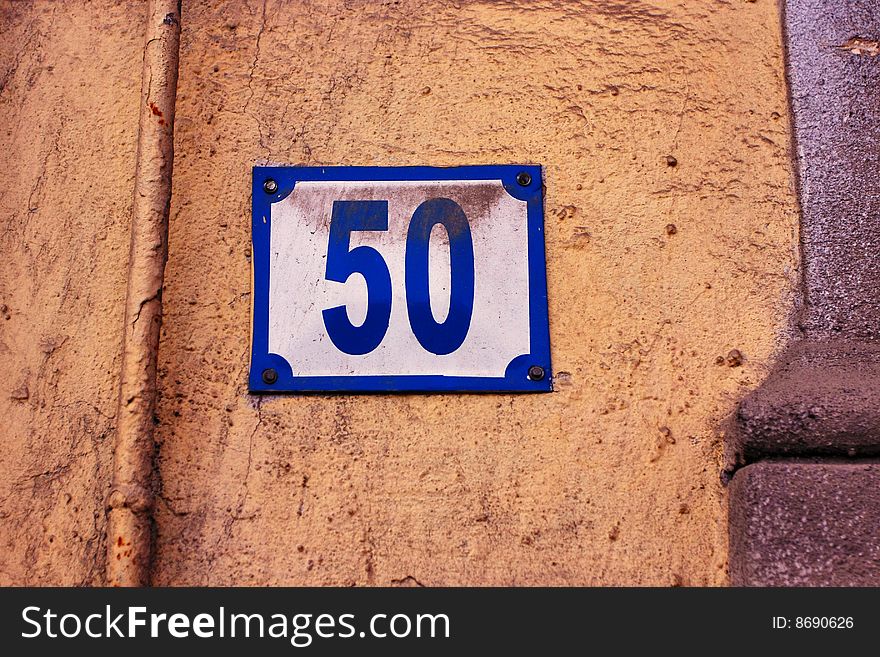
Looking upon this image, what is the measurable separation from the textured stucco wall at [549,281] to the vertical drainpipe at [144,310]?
33 millimetres

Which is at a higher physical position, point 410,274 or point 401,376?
point 410,274

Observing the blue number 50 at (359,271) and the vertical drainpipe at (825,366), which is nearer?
the vertical drainpipe at (825,366)

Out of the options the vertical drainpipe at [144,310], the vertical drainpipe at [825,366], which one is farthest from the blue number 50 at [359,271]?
the vertical drainpipe at [825,366]

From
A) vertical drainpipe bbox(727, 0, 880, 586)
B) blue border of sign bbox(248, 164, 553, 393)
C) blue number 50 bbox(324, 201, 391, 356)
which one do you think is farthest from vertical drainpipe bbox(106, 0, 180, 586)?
vertical drainpipe bbox(727, 0, 880, 586)

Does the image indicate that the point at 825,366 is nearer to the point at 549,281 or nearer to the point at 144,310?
the point at 549,281

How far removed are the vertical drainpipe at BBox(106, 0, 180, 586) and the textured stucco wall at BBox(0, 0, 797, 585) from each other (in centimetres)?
3

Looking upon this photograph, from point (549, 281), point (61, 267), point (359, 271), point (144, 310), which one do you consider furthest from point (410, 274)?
point (61, 267)

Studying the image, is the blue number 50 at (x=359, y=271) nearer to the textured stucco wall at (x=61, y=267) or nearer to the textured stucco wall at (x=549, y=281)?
the textured stucco wall at (x=549, y=281)

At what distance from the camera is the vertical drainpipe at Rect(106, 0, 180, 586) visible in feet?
4.27

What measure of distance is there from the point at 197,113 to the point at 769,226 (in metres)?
1.02

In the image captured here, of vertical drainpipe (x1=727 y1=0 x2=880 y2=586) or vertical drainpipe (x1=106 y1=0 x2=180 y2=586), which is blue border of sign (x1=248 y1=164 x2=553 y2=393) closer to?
vertical drainpipe (x1=106 y1=0 x2=180 y2=586)

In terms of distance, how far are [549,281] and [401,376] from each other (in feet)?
0.98

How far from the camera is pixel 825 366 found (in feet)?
4.50

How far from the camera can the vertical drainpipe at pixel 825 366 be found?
1.23 metres
